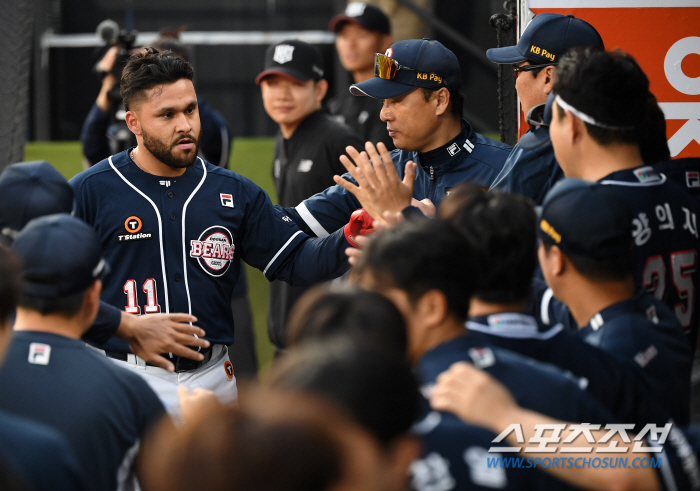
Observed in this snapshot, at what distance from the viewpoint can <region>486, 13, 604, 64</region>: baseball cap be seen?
3.59 meters

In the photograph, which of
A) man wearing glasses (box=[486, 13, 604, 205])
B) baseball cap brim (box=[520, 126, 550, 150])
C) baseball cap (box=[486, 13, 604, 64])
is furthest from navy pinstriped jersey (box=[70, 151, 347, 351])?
baseball cap (box=[486, 13, 604, 64])

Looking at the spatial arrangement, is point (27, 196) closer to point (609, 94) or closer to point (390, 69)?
point (390, 69)

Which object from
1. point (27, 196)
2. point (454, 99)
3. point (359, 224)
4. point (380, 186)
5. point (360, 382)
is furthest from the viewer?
point (454, 99)

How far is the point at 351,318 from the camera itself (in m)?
1.72

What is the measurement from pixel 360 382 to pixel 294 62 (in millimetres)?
4528

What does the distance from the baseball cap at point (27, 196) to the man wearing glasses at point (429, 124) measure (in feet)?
4.28

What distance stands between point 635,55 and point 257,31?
519cm

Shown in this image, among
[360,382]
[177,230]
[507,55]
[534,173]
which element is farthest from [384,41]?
[360,382]

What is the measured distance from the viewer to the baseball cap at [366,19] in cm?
629

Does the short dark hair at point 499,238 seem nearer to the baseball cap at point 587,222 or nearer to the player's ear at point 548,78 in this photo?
the baseball cap at point 587,222

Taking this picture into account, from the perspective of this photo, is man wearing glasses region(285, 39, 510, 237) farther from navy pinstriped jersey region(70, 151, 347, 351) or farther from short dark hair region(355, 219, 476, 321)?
short dark hair region(355, 219, 476, 321)

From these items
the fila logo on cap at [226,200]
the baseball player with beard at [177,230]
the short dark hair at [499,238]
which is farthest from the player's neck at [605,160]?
the fila logo on cap at [226,200]

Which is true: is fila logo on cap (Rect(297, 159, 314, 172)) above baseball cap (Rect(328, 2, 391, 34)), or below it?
below

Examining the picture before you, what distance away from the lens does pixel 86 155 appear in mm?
5969
